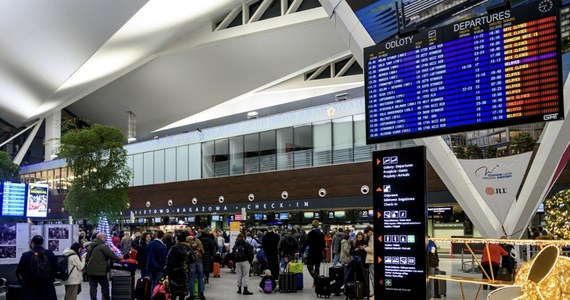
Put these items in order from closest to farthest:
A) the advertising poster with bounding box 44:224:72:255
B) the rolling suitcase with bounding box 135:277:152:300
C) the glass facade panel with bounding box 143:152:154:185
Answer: the rolling suitcase with bounding box 135:277:152:300
the advertising poster with bounding box 44:224:72:255
the glass facade panel with bounding box 143:152:154:185

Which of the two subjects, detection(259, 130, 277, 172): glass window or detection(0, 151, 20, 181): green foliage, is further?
detection(259, 130, 277, 172): glass window

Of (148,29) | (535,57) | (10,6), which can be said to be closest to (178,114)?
(148,29)

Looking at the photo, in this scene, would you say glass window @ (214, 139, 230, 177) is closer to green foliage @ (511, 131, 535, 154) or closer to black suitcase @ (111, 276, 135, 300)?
black suitcase @ (111, 276, 135, 300)

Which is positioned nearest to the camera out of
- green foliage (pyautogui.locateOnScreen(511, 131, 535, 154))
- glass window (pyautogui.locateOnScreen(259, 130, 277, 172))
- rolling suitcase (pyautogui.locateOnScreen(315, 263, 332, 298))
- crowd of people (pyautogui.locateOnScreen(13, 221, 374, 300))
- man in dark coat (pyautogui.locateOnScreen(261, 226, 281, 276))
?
crowd of people (pyautogui.locateOnScreen(13, 221, 374, 300))

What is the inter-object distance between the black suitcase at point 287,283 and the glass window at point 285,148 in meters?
18.9

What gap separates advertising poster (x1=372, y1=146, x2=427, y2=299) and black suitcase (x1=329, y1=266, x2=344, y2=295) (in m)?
6.49

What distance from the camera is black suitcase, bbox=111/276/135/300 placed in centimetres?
1225

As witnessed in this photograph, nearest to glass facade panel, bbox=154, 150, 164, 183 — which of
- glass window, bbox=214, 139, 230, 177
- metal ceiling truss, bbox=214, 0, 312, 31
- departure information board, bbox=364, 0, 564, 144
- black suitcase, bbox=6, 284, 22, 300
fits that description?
glass window, bbox=214, 139, 230, 177

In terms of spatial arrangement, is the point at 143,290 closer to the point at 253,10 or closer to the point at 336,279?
the point at 336,279

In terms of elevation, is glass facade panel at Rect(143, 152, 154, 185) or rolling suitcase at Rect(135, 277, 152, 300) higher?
glass facade panel at Rect(143, 152, 154, 185)

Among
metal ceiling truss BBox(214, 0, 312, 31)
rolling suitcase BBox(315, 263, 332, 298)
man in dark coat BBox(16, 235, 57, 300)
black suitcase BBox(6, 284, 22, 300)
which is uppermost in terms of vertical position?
metal ceiling truss BBox(214, 0, 312, 31)

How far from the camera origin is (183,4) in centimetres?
3052

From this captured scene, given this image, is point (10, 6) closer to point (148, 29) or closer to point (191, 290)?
point (148, 29)

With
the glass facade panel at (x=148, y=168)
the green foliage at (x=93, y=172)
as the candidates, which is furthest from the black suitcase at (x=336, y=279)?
the glass facade panel at (x=148, y=168)
